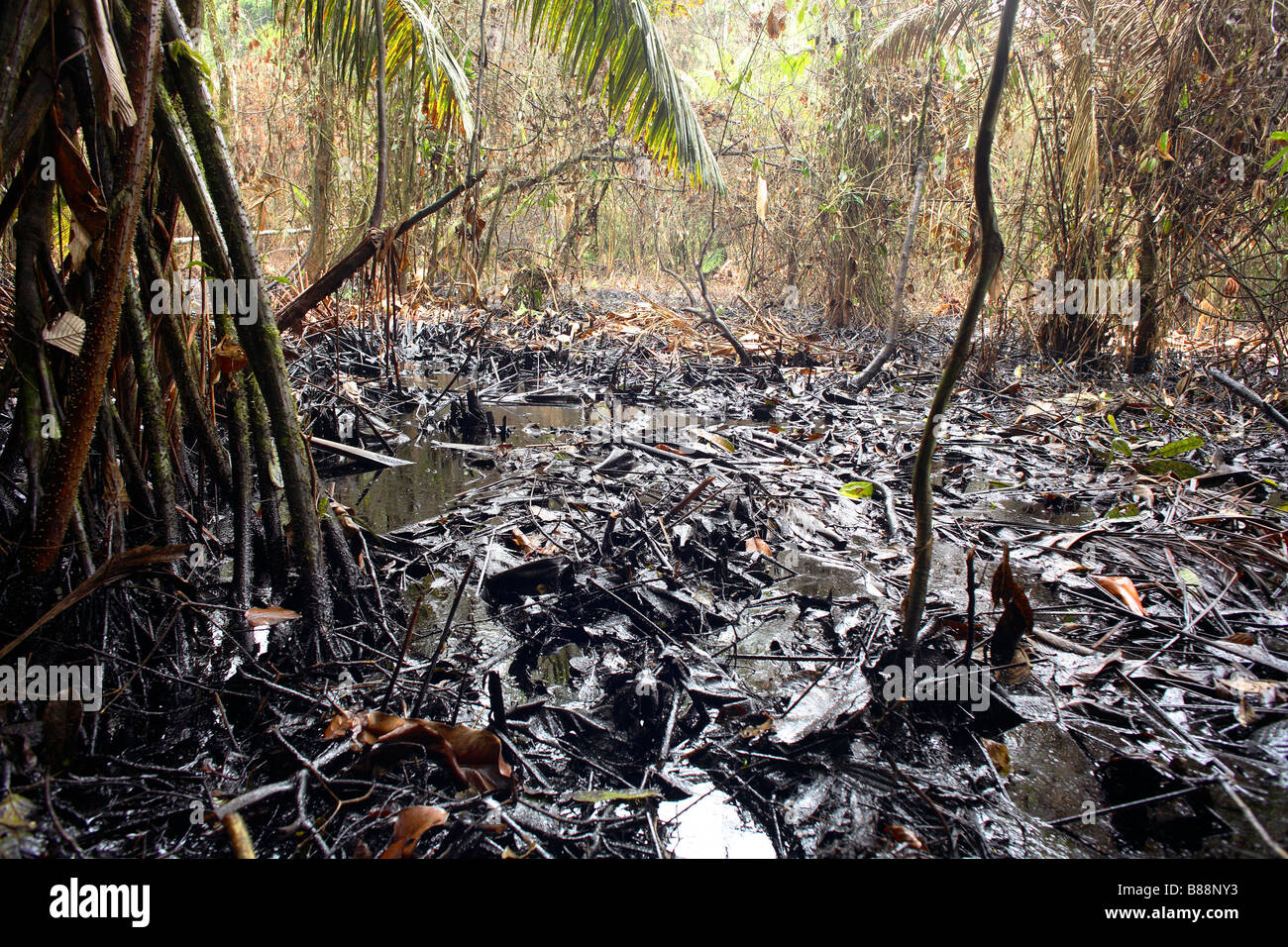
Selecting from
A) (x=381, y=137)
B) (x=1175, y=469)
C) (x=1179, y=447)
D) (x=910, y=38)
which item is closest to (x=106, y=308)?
(x=381, y=137)

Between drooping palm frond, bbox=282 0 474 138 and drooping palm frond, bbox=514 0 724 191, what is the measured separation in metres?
0.57

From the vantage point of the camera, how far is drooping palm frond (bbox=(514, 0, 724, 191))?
3.86m

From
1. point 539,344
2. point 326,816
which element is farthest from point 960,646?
point 539,344

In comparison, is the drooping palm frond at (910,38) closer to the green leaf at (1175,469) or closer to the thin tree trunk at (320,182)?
the green leaf at (1175,469)

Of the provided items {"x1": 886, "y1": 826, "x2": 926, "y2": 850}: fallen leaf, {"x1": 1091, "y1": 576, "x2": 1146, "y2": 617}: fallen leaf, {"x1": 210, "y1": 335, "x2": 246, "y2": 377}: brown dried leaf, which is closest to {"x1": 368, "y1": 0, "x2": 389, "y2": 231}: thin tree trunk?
{"x1": 210, "y1": 335, "x2": 246, "y2": 377}: brown dried leaf

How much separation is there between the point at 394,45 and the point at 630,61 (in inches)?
57.1

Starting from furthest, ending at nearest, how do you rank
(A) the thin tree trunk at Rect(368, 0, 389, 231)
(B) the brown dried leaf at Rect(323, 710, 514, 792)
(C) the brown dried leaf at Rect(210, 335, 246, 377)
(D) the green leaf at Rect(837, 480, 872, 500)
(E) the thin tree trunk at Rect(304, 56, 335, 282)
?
(E) the thin tree trunk at Rect(304, 56, 335, 282)
(D) the green leaf at Rect(837, 480, 872, 500)
(A) the thin tree trunk at Rect(368, 0, 389, 231)
(C) the brown dried leaf at Rect(210, 335, 246, 377)
(B) the brown dried leaf at Rect(323, 710, 514, 792)

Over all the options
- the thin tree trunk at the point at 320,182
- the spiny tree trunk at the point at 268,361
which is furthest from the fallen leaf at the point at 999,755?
the thin tree trunk at the point at 320,182

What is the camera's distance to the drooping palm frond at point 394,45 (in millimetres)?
3383

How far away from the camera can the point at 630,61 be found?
4.01 metres

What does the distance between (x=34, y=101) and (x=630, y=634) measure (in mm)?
2226

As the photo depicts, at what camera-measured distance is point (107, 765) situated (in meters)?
1.62

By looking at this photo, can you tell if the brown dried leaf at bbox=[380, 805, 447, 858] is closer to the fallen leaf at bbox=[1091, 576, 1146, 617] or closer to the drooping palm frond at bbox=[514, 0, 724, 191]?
the fallen leaf at bbox=[1091, 576, 1146, 617]

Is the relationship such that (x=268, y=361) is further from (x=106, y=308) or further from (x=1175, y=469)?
(x=1175, y=469)
